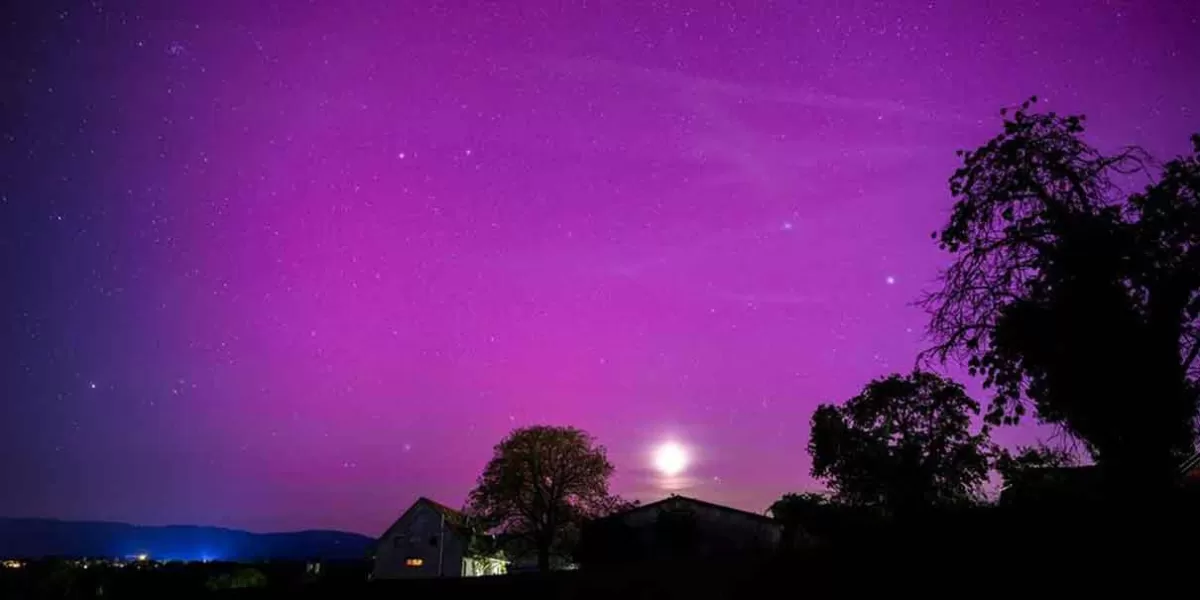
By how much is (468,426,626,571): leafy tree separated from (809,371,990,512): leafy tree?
54.5 feet

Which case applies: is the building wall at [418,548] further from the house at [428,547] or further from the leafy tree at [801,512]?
the leafy tree at [801,512]

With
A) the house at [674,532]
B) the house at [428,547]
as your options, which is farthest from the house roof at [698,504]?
the house at [428,547]

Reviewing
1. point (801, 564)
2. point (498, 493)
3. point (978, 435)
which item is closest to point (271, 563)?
point (498, 493)

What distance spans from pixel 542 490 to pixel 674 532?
1227 cm

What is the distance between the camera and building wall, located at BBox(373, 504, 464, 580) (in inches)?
2351

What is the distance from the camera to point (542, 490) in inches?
2018

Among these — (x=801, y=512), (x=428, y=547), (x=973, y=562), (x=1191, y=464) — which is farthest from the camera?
(x=428, y=547)

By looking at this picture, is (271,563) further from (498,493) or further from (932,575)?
(932,575)

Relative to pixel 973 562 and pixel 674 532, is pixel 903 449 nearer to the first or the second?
pixel 674 532

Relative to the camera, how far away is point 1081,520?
22.6 feet

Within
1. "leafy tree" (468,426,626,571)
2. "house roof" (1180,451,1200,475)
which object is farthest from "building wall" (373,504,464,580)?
"house roof" (1180,451,1200,475)

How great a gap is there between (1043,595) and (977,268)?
924 cm

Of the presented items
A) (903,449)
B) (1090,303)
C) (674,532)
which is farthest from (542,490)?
(1090,303)

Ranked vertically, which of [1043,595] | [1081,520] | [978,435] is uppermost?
[978,435]
